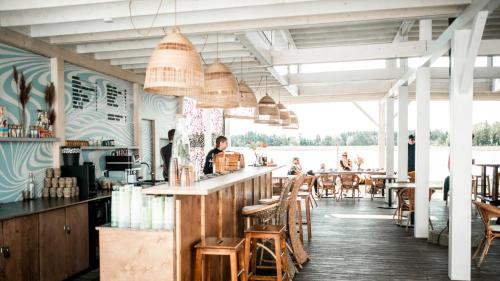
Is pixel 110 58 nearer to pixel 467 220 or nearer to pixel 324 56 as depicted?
pixel 324 56

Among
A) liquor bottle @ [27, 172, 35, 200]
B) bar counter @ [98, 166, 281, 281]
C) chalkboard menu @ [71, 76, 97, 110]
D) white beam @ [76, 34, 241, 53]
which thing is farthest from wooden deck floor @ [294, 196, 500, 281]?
chalkboard menu @ [71, 76, 97, 110]

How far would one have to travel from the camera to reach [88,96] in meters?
7.32

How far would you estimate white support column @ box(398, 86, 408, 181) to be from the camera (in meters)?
10.0

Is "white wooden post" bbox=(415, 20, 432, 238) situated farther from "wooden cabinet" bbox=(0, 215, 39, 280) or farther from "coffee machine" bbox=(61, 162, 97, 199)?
"wooden cabinet" bbox=(0, 215, 39, 280)

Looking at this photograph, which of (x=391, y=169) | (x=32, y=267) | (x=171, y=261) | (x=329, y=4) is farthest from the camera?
(x=391, y=169)

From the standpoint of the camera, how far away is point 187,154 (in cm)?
418

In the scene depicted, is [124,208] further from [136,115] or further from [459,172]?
[136,115]

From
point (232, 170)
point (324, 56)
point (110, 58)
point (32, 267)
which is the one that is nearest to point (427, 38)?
point (324, 56)

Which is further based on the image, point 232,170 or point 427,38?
point 427,38

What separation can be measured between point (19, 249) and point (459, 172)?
16.4 feet

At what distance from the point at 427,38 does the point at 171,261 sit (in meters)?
6.31

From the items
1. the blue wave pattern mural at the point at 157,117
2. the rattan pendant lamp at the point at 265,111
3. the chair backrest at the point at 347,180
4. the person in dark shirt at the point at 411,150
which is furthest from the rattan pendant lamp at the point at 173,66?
the person in dark shirt at the point at 411,150

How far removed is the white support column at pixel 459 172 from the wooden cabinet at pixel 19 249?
15.7 feet

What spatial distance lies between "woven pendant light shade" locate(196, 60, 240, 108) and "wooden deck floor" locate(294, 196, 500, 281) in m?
2.33
